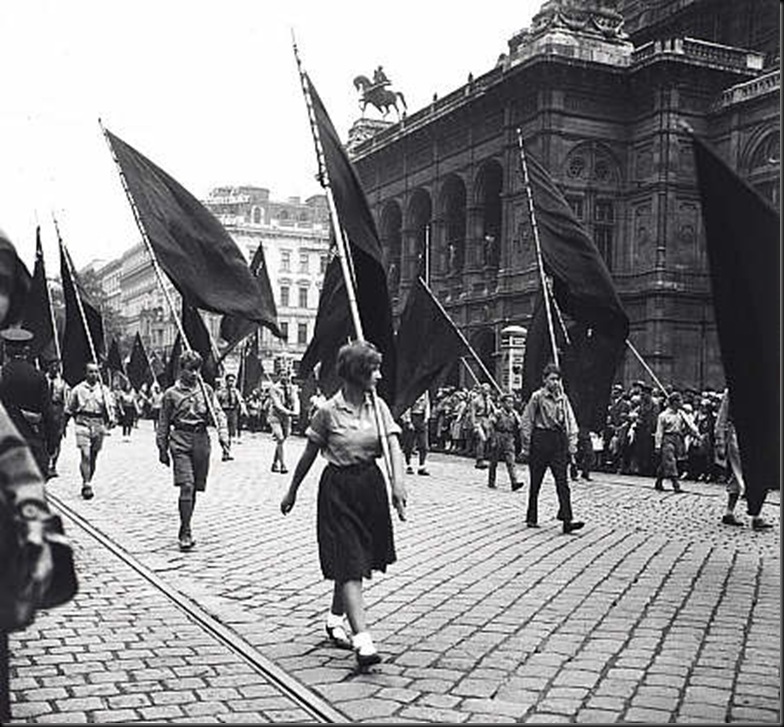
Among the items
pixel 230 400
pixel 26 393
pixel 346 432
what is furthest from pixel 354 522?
pixel 230 400

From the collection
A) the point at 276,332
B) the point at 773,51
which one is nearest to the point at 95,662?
the point at 276,332

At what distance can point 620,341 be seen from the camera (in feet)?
44.2

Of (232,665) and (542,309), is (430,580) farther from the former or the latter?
(542,309)

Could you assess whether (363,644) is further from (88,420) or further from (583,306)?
(88,420)

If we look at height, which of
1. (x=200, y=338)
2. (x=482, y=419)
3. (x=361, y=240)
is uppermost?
(x=361, y=240)

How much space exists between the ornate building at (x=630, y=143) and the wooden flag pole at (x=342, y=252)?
28.9m

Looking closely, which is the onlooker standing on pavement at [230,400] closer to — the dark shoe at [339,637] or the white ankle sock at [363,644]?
the dark shoe at [339,637]

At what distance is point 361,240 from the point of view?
8133 mm

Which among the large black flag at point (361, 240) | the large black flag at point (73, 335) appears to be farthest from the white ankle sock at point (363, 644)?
the large black flag at point (73, 335)

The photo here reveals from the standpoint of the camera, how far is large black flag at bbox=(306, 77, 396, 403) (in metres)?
8.11

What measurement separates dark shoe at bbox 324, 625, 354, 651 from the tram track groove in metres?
0.47

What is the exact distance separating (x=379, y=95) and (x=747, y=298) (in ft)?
172

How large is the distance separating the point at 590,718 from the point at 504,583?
3.59 metres

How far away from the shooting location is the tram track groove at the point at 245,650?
→ 5418 mm
